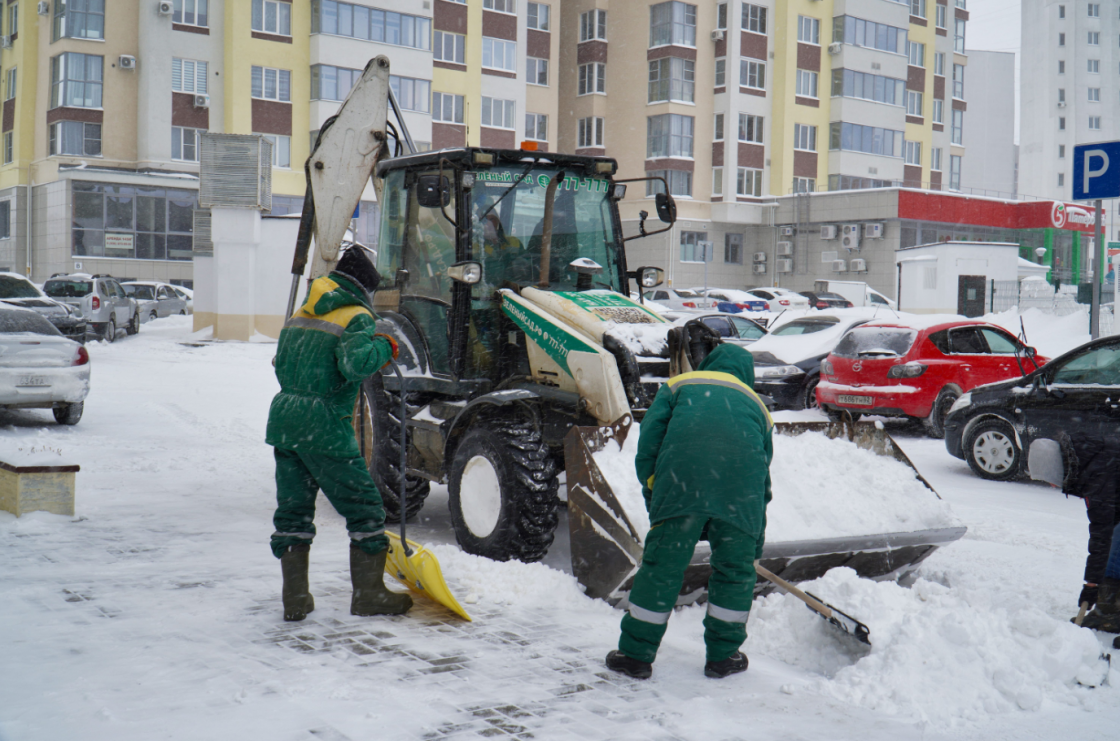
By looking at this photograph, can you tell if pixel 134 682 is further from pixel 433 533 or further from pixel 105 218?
pixel 105 218

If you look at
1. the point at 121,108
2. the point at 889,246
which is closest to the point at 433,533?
the point at 121,108

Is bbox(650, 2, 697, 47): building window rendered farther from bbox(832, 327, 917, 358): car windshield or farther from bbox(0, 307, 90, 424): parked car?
bbox(0, 307, 90, 424): parked car

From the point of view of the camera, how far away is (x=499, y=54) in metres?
44.7

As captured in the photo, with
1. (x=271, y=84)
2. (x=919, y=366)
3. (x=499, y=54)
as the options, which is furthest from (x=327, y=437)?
(x=499, y=54)

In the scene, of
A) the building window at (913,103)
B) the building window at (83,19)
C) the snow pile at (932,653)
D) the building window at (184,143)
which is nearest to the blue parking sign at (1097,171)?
the snow pile at (932,653)

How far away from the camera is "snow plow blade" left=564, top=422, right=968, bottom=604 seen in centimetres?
534

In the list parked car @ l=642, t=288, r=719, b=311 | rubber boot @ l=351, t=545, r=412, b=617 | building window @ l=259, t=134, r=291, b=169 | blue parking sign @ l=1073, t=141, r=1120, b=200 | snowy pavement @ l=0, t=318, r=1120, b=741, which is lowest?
snowy pavement @ l=0, t=318, r=1120, b=741

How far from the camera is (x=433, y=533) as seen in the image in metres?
7.57

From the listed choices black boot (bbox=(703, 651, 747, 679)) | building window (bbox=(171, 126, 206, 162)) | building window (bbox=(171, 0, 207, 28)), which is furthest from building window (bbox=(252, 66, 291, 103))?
black boot (bbox=(703, 651, 747, 679))

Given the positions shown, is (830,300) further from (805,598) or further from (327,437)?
(327,437)

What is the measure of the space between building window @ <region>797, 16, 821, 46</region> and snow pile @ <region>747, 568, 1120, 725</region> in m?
47.4

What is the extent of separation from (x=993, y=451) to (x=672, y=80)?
1519 inches

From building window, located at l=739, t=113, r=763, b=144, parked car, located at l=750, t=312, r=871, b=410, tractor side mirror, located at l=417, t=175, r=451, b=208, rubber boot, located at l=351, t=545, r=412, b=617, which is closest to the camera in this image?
rubber boot, located at l=351, t=545, r=412, b=617

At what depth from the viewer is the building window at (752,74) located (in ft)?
156
